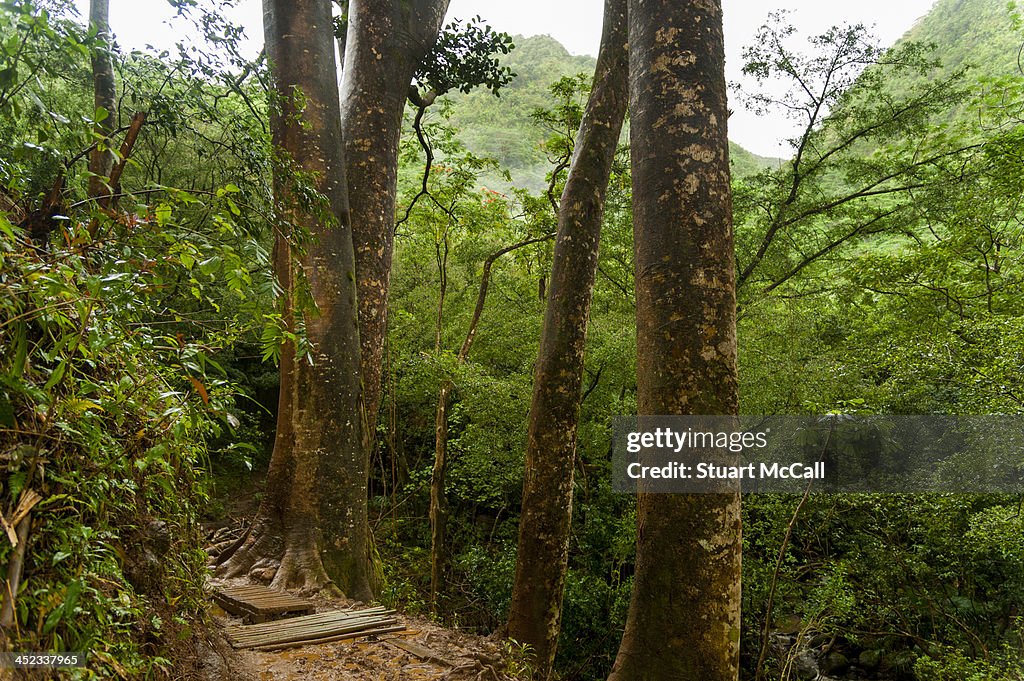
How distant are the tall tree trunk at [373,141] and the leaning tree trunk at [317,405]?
0.58m

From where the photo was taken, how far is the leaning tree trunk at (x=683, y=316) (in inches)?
107

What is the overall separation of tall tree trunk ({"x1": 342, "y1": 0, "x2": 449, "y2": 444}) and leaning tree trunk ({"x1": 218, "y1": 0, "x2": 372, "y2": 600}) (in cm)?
58

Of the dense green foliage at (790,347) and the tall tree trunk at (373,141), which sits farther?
the dense green foliage at (790,347)

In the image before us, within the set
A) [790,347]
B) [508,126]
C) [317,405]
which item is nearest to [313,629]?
[317,405]

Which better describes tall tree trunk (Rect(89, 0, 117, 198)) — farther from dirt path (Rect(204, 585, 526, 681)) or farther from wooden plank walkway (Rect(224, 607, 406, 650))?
wooden plank walkway (Rect(224, 607, 406, 650))

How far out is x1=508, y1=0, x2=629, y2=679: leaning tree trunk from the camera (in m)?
5.64

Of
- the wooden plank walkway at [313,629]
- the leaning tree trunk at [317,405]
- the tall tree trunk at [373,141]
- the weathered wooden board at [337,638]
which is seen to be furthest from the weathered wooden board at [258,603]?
the tall tree trunk at [373,141]

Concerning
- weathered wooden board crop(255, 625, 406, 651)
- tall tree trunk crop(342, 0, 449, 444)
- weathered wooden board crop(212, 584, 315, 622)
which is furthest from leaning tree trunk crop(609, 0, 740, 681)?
tall tree trunk crop(342, 0, 449, 444)

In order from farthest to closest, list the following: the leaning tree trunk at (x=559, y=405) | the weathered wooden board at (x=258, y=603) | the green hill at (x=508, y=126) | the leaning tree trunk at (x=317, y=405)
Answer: the green hill at (x=508, y=126), the leaning tree trunk at (x=559, y=405), the leaning tree trunk at (x=317, y=405), the weathered wooden board at (x=258, y=603)

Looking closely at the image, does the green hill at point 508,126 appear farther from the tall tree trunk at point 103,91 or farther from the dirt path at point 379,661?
the dirt path at point 379,661

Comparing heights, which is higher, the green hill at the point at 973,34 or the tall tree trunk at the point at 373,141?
the green hill at the point at 973,34

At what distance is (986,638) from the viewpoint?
9352 millimetres

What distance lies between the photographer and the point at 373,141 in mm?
6277

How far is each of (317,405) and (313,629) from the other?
191 cm
